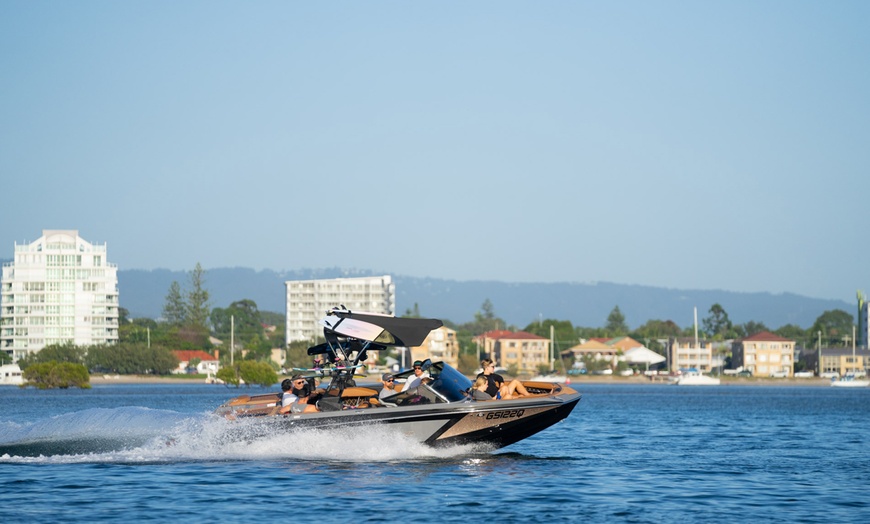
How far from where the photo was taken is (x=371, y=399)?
2495 centimetres

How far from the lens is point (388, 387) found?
25469 millimetres

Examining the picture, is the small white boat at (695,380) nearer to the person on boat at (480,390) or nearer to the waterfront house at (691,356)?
the waterfront house at (691,356)

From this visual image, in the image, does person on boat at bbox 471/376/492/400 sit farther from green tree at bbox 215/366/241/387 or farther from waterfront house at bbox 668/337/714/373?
waterfront house at bbox 668/337/714/373

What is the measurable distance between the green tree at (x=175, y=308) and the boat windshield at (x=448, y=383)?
171638 millimetres

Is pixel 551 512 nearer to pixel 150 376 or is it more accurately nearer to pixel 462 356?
pixel 150 376

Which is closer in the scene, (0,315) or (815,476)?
(815,476)

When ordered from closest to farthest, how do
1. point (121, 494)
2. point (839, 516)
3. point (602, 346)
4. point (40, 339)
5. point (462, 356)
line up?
point (839, 516), point (121, 494), point (40, 339), point (462, 356), point (602, 346)

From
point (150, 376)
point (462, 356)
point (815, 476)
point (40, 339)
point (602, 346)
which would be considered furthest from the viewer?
point (602, 346)

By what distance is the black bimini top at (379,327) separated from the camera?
25672 millimetres

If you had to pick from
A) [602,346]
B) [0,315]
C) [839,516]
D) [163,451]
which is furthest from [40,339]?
[839,516]

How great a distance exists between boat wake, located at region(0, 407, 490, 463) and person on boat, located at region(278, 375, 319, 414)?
440 mm

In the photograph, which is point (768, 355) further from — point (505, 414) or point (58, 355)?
point (505, 414)

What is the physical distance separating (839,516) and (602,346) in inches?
7039

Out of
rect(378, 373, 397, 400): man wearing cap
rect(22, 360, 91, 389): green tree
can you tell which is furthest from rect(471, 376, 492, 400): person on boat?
rect(22, 360, 91, 389): green tree
